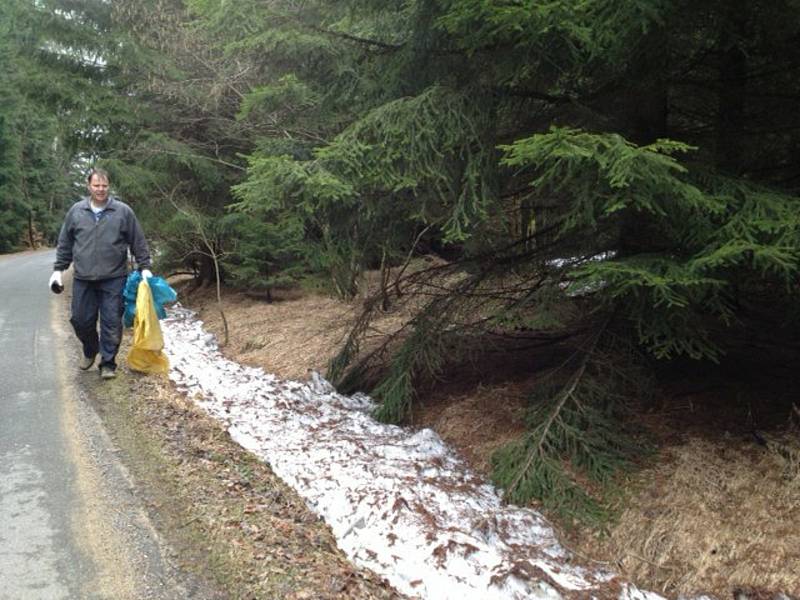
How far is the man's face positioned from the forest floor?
1.92 m

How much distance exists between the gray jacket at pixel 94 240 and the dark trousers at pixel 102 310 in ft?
0.47

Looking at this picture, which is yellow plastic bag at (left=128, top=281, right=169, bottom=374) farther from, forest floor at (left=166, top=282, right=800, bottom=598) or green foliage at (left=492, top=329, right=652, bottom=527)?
green foliage at (left=492, top=329, right=652, bottom=527)

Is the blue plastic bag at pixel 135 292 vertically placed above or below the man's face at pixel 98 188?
below

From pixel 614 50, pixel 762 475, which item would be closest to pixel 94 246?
pixel 614 50

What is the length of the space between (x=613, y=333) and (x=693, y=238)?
1.68 metres

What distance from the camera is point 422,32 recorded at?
525cm

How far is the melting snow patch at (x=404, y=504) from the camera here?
11.6 feet

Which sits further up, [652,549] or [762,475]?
[762,475]

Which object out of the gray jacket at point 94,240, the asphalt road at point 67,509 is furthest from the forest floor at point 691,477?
the gray jacket at point 94,240

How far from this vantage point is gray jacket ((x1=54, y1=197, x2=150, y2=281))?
5.75m

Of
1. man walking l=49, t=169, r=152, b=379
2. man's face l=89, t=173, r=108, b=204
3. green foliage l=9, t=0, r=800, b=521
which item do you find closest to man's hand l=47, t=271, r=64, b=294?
man walking l=49, t=169, r=152, b=379

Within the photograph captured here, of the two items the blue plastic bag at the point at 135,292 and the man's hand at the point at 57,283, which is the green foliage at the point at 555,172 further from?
the man's hand at the point at 57,283

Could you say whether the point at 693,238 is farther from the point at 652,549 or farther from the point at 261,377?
the point at 261,377

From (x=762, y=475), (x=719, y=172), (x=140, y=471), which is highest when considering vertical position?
(x=719, y=172)
